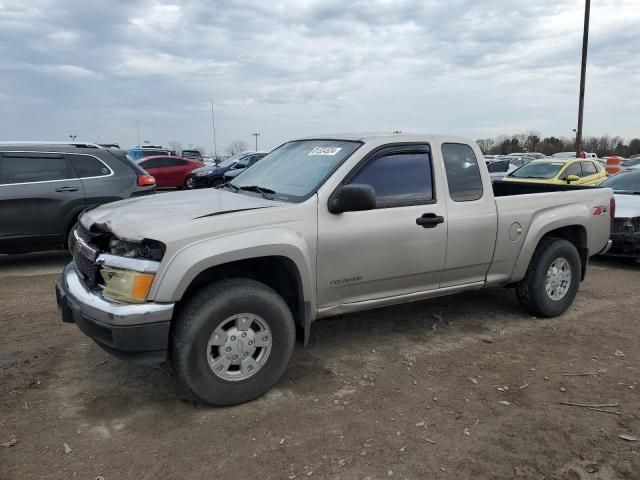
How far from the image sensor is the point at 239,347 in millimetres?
3408

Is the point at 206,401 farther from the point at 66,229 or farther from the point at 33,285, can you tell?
the point at 66,229

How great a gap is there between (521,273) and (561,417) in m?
1.87

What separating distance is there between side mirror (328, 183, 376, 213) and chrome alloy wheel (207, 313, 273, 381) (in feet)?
3.18

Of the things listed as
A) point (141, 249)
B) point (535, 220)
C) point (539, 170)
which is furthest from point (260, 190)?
point (539, 170)

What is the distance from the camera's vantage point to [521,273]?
502 cm

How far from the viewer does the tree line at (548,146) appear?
56.6 meters

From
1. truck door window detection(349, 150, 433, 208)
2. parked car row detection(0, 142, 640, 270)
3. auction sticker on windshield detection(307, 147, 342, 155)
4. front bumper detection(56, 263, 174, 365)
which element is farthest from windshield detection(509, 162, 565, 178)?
front bumper detection(56, 263, 174, 365)

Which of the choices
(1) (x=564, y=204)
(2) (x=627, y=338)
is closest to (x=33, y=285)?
(1) (x=564, y=204)

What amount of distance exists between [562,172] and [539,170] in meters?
0.62

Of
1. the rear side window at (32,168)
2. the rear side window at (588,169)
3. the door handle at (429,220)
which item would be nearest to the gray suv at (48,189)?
the rear side window at (32,168)

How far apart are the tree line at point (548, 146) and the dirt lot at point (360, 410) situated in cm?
5226

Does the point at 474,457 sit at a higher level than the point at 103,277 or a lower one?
lower

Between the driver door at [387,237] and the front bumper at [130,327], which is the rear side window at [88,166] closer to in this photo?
the front bumper at [130,327]

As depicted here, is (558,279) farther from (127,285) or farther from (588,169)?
(588,169)
